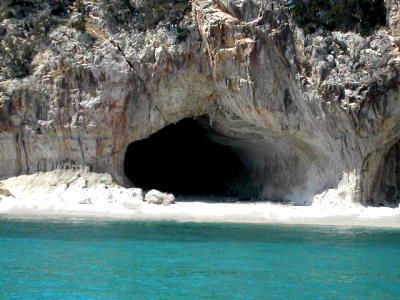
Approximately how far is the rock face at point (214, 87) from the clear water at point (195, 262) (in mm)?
6363

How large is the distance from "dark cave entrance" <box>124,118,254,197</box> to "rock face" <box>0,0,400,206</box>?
3235mm

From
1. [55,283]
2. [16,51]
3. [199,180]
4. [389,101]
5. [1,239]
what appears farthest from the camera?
[199,180]

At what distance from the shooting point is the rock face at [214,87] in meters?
28.5

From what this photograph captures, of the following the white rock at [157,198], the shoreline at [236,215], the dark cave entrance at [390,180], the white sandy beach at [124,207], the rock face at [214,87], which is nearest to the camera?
the shoreline at [236,215]

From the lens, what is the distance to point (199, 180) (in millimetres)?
41656

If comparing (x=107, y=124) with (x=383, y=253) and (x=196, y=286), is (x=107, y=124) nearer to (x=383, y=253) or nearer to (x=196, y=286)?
(x=383, y=253)

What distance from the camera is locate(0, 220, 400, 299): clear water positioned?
13297mm

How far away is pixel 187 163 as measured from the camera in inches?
1657

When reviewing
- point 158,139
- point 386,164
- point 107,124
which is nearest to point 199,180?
point 158,139

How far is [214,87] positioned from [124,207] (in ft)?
21.5

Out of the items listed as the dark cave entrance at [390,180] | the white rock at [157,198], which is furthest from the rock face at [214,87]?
the white rock at [157,198]

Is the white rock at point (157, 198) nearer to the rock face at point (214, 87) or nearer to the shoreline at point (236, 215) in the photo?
the shoreline at point (236, 215)

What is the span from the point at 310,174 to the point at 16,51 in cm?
1332

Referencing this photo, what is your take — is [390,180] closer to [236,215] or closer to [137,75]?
[236,215]
